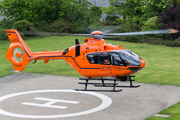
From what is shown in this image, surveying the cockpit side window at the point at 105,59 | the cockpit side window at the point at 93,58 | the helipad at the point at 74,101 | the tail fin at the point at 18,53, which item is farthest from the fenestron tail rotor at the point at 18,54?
the cockpit side window at the point at 105,59

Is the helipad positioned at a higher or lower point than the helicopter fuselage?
lower

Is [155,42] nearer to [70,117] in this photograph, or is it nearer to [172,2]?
[172,2]

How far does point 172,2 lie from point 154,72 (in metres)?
22.8

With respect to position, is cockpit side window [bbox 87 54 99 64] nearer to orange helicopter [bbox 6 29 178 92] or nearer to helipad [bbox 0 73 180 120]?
orange helicopter [bbox 6 29 178 92]

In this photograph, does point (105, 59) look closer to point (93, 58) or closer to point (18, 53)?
point (93, 58)

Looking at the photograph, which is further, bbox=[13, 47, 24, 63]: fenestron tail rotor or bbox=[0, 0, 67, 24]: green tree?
bbox=[0, 0, 67, 24]: green tree

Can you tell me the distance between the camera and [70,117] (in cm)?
1241

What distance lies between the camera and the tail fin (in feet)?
57.7

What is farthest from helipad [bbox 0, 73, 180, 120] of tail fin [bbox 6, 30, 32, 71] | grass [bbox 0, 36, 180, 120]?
tail fin [bbox 6, 30, 32, 71]

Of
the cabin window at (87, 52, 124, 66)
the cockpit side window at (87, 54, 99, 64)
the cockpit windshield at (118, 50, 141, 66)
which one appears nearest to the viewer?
the cockpit windshield at (118, 50, 141, 66)

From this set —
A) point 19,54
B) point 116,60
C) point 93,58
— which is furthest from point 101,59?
point 19,54

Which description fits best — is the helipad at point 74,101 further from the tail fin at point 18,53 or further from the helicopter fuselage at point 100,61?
the tail fin at point 18,53

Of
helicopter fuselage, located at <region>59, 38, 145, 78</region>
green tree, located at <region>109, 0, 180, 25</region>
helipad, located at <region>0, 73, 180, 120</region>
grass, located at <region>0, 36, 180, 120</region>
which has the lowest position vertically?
helipad, located at <region>0, 73, 180, 120</region>

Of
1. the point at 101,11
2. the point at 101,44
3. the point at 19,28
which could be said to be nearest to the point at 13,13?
the point at 19,28
